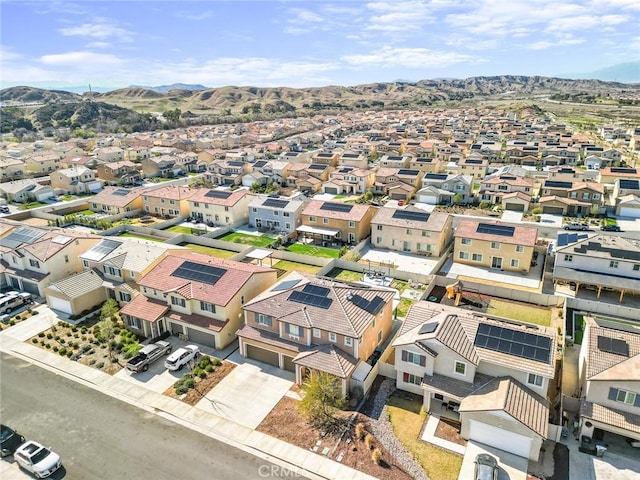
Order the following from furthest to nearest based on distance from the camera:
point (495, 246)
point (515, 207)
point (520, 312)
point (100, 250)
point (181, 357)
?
point (515, 207) → point (495, 246) → point (100, 250) → point (520, 312) → point (181, 357)

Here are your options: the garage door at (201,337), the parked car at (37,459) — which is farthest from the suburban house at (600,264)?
the parked car at (37,459)

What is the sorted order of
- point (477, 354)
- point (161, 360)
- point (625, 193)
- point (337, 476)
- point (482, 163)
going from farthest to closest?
1. point (482, 163)
2. point (625, 193)
3. point (161, 360)
4. point (477, 354)
5. point (337, 476)

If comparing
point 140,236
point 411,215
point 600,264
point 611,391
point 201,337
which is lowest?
point 201,337

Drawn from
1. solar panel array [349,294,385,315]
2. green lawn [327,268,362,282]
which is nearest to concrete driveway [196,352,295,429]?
solar panel array [349,294,385,315]

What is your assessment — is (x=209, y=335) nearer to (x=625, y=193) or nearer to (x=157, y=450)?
(x=157, y=450)

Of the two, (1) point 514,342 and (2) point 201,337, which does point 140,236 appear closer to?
(2) point 201,337

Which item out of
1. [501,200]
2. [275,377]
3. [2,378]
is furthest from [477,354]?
[501,200]

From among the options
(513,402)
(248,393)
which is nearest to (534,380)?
(513,402)

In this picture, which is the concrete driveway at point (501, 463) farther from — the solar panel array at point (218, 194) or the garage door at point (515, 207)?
the garage door at point (515, 207)
